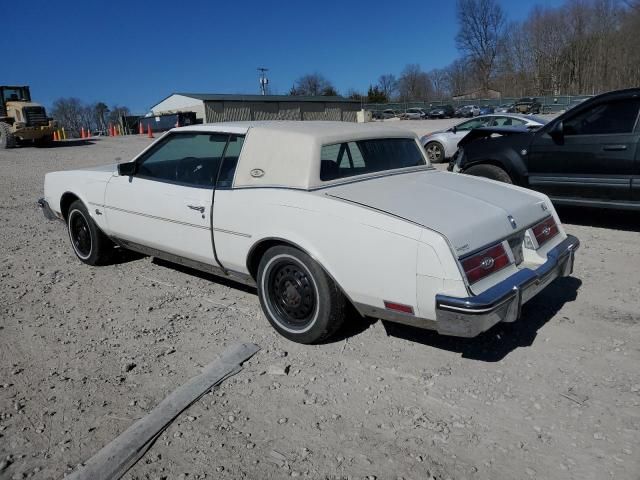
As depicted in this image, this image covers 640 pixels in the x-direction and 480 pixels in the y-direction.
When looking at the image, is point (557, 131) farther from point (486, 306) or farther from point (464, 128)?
point (464, 128)

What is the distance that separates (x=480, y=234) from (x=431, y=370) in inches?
34.5

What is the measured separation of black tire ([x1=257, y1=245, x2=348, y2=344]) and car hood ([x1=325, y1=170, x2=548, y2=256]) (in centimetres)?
51

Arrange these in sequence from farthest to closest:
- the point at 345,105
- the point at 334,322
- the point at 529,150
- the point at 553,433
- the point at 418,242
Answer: the point at 345,105 < the point at 529,150 < the point at 334,322 < the point at 418,242 < the point at 553,433

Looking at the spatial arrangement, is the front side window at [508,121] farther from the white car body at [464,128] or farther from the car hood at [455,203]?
the car hood at [455,203]

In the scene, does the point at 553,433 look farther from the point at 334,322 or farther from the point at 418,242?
the point at 334,322

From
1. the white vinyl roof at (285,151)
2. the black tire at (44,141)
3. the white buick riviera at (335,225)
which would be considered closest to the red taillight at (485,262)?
the white buick riviera at (335,225)

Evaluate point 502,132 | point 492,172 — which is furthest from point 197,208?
point 502,132

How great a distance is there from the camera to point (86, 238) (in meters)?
5.33

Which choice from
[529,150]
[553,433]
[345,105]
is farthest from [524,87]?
[553,433]

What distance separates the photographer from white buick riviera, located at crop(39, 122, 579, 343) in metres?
2.90

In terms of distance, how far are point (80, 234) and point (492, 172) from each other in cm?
507

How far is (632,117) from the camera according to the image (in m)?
5.82

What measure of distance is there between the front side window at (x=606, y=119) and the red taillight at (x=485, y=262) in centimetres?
377

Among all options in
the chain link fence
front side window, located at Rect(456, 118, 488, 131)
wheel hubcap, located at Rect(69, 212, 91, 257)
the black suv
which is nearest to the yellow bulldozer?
front side window, located at Rect(456, 118, 488, 131)
